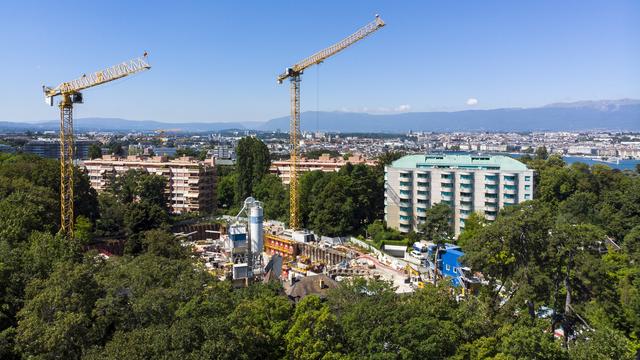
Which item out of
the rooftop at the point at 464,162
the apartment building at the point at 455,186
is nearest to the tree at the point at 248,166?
the apartment building at the point at 455,186

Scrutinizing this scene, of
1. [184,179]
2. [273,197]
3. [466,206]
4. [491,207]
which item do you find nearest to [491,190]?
[491,207]

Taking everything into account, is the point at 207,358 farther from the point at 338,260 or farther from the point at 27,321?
the point at 338,260

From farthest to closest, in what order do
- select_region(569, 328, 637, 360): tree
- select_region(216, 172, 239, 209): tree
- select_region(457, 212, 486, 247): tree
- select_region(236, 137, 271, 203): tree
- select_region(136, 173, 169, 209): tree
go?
select_region(216, 172, 239, 209): tree, select_region(236, 137, 271, 203): tree, select_region(136, 173, 169, 209): tree, select_region(457, 212, 486, 247): tree, select_region(569, 328, 637, 360): tree

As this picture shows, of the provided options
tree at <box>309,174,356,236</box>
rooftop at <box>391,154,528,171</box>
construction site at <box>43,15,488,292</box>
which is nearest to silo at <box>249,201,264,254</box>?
construction site at <box>43,15,488,292</box>

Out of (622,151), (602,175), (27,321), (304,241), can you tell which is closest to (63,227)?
(304,241)

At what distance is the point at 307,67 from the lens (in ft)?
162

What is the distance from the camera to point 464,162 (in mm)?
44812

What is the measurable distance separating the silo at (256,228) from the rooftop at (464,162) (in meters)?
18.3

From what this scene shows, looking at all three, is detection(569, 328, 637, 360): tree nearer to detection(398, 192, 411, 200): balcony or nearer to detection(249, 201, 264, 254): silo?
detection(249, 201, 264, 254): silo

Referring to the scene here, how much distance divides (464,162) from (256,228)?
21721 millimetres

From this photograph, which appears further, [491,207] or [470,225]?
[491,207]

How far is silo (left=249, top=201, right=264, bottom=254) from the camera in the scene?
3123 cm

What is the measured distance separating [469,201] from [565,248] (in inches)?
944

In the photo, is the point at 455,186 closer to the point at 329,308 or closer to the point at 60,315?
the point at 329,308
